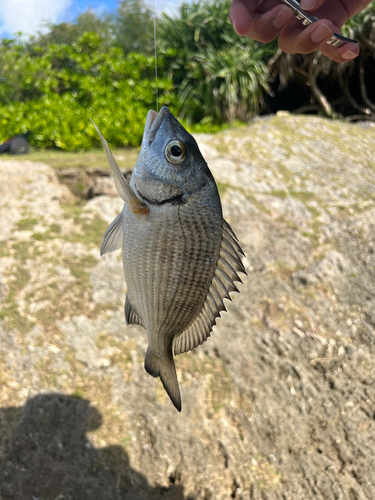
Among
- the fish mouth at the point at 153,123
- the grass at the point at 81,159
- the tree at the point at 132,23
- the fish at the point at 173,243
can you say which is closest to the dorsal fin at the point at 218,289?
the fish at the point at 173,243

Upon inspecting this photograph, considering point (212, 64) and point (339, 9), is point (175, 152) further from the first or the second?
point (212, 64)

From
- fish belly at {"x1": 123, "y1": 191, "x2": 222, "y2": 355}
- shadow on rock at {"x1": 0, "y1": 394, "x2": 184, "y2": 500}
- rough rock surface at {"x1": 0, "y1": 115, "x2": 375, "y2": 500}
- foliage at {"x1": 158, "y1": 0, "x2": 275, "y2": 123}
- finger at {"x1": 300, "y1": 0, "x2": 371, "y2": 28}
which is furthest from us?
foliage at {"x1": 158, "y1": 0, "x2": 275, "y2": 123}

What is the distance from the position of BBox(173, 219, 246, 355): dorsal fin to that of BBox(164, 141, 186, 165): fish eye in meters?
0.28

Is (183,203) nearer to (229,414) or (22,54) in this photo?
(229,414)

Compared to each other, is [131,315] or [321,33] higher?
[321,33]

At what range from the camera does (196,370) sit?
2.73 m

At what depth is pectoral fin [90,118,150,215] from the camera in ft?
3.49

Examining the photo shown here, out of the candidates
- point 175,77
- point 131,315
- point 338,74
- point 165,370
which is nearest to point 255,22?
point 131,315

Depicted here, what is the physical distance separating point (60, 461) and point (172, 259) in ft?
5.79

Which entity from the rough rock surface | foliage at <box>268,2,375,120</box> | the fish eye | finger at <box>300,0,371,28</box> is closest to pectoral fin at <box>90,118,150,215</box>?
the fish eye

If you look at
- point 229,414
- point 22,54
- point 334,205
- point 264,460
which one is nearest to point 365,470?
point 264,460

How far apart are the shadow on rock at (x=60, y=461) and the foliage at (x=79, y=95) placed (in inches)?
166

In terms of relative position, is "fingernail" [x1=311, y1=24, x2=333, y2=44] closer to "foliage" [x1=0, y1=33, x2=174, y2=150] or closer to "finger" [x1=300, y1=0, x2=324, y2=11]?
"finger" [x1=300, y1=0, x2=324, y2=11]

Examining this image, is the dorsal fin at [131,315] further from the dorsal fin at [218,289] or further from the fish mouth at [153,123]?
the fish mouth at [153,123]
